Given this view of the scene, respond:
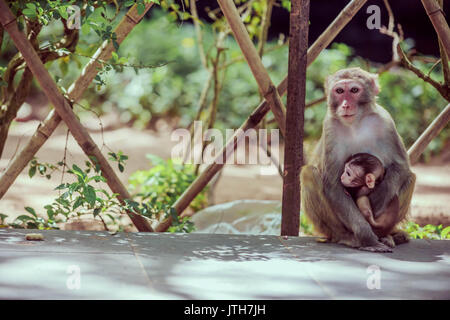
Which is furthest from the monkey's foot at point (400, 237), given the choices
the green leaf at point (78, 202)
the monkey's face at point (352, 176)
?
the green leaf at point (78, 202)

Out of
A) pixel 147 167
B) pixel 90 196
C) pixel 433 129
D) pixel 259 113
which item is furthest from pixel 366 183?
pixel 147 167

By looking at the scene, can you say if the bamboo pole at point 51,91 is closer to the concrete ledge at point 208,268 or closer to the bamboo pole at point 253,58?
the concrete ledge at point 208,268

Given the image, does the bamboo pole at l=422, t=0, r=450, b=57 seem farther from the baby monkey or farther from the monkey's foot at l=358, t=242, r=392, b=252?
the monkey's foot at l=358, t=242, r=392, b=252

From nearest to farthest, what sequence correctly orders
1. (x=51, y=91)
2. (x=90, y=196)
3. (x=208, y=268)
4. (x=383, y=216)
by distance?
(x=208, y=268), (x=383, y=216), (x=90, y=196), (x=51, y=91)

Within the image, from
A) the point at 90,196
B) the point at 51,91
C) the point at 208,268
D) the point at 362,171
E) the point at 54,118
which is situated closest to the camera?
the point at 208,268

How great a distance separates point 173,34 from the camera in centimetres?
1250

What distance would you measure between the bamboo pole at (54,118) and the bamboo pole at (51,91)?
17 cm

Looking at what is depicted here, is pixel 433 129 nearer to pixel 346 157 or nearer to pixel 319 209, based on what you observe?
pixel 346 157

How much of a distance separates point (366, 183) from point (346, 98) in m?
0.51

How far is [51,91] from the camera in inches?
172

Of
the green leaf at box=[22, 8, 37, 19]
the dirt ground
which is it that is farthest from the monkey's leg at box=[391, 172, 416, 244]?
the dirt ground
